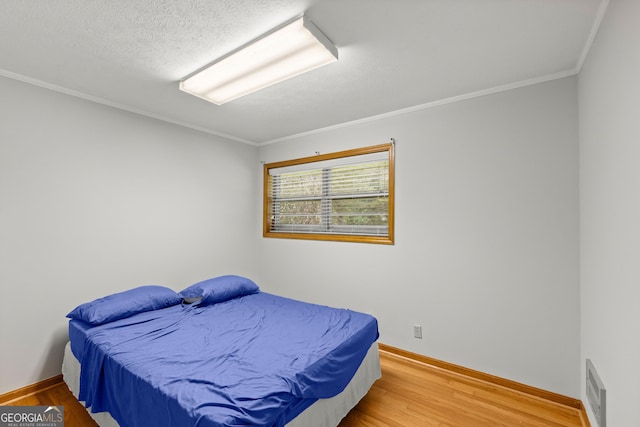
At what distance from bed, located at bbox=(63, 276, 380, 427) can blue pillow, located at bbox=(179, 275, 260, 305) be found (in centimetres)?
2

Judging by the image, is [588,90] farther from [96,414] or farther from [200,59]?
[96,414]

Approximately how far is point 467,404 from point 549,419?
0.52 m

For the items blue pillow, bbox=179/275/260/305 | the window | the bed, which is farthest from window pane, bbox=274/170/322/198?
the bed

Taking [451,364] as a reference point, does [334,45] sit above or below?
above

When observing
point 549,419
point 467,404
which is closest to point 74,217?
point 467,404

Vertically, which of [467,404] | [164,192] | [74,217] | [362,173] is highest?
[362,173]

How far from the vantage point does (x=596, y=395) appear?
68.1 inches

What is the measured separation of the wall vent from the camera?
162cm

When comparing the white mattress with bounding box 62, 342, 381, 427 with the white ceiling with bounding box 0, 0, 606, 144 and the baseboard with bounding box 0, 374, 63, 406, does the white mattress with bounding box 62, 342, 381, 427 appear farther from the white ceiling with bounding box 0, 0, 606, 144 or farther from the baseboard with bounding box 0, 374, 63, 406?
the white ceiling with bounding box 0, 0, 606, 144

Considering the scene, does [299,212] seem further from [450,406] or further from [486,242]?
[450,406]

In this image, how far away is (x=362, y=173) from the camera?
339cm

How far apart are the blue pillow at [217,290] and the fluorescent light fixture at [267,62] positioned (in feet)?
6.01

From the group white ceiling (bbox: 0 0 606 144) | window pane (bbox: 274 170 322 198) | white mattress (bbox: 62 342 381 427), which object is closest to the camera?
white ceiling (bbox: 0 0 606 144)

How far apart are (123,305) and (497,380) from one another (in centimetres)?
320
